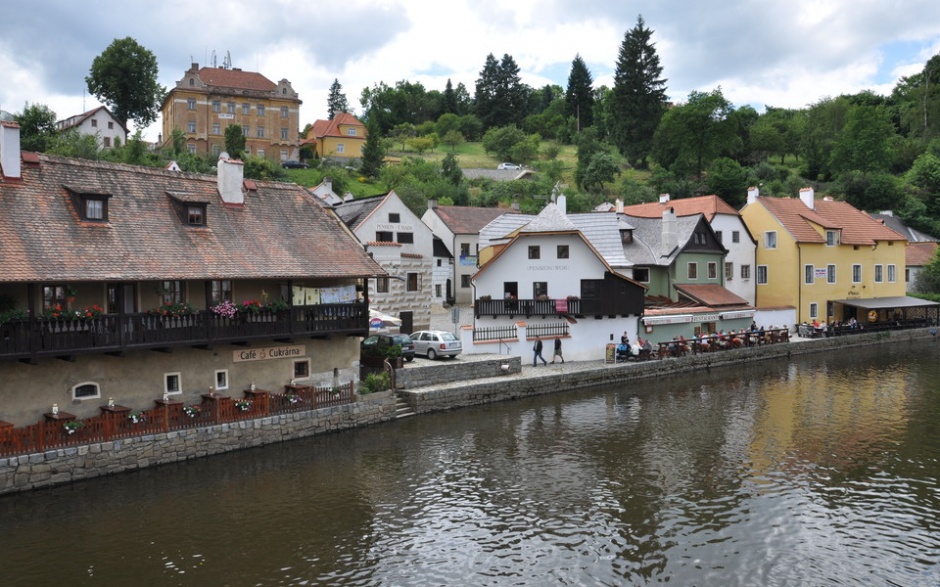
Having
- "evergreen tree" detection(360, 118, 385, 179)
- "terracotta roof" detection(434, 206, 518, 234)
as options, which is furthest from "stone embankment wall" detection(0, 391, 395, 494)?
"evergreen tree" detection(360, 118, 385, 179)

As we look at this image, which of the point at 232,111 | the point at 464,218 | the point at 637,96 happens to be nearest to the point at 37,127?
the point at 232,111

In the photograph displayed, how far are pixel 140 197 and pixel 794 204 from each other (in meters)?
48.4

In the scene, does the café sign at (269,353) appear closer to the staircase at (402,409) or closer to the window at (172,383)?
the window at (172,383)

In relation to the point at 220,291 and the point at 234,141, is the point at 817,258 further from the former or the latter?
the point at 234,141

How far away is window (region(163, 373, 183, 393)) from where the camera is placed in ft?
76.4

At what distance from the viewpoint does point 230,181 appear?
2708 cm

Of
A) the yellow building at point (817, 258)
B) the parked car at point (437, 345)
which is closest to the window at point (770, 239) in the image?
the yellow building at point (817, 258)

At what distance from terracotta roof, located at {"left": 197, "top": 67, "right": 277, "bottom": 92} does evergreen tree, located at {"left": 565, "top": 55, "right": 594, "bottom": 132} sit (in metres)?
62.8

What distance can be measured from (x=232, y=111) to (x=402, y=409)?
68714 mm

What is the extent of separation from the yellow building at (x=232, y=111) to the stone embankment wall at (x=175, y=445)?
62.2 metres

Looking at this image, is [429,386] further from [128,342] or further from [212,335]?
[128,342]

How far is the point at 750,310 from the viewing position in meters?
46.7

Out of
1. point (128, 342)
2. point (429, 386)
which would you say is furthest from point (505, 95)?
point (128, 342)

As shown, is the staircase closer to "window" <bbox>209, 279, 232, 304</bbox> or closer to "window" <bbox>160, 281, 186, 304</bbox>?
"window" <bbox>209, 279, 232, 304</bbox>
